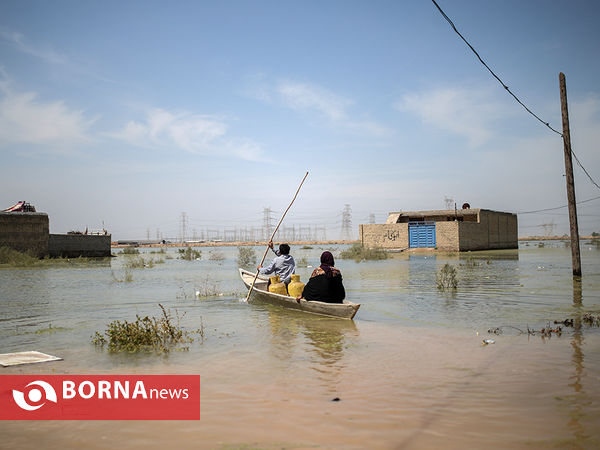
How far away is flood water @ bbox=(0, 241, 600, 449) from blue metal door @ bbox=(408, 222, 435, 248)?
2807 cm

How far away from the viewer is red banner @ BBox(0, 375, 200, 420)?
4395 mm

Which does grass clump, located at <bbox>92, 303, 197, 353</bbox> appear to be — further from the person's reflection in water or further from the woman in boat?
the woman in boat

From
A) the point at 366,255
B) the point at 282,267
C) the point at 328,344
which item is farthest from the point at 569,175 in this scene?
the point at 366,255

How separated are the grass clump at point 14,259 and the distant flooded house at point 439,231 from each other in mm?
26517

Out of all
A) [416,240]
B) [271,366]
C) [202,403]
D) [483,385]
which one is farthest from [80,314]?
[416,240]

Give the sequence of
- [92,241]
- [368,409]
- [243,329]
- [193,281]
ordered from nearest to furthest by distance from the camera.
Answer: [368,409] < [243,329] < [193,281] < [92,241]

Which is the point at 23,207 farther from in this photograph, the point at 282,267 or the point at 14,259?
the point at 282,267

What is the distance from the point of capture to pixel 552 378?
17.5ft

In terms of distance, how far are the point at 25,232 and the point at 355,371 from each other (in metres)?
31.9

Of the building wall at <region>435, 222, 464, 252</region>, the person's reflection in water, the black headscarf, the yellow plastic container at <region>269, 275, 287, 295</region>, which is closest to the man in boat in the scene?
the yellow plastic container at <region>269, 275, 287, 295</region>

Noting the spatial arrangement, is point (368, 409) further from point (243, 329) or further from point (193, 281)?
point (193, 281)

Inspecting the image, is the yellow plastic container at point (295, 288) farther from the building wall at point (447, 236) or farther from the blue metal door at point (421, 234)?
the blue metal door at point (421, 234)

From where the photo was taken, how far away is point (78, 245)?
3638cm

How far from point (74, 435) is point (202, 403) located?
47.2 inches
